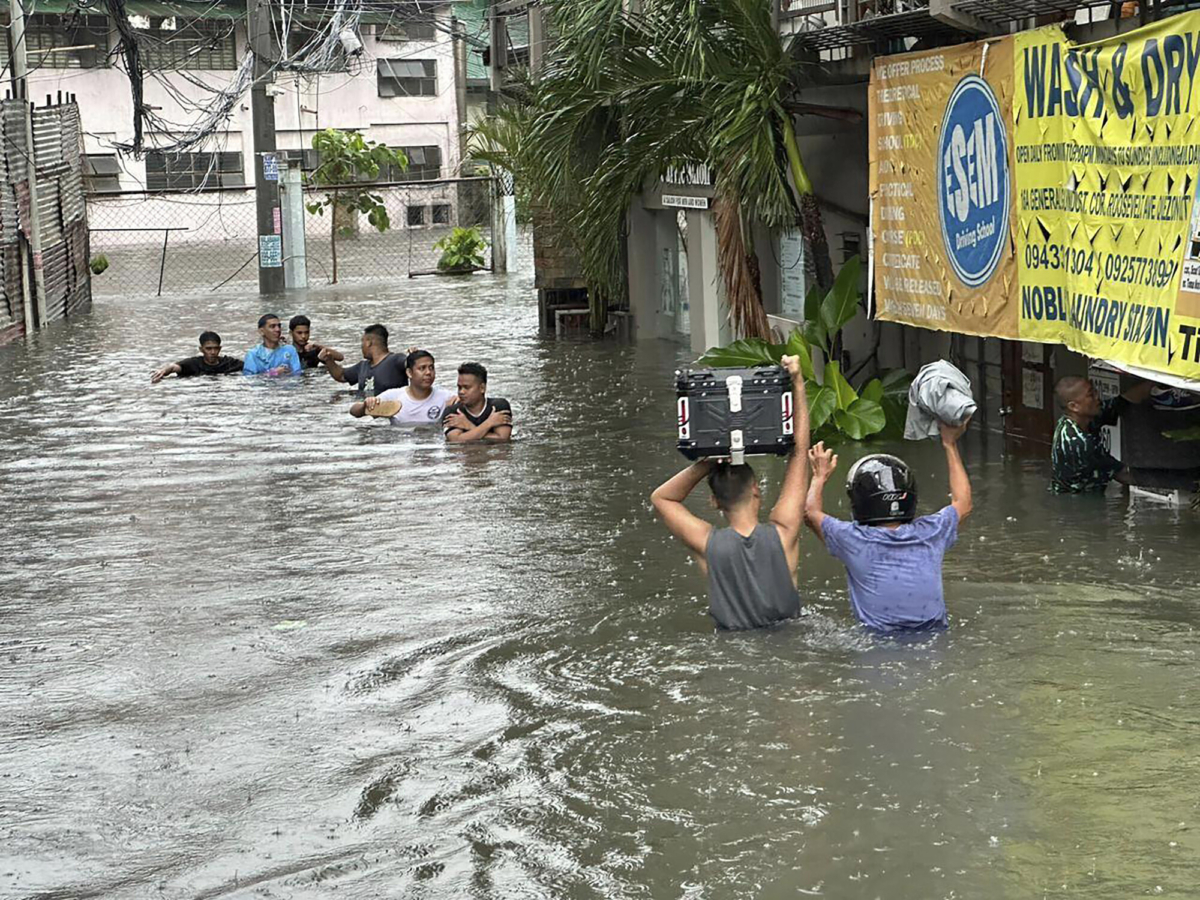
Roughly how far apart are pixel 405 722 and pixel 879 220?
8.68 m

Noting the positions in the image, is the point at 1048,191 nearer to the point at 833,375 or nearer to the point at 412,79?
the point at 833,375

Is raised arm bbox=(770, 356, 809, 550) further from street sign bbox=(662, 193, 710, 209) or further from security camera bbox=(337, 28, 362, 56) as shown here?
security camera bbox=(337, 28, 362, 56)

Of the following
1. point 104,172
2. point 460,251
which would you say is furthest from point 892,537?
point 104,172

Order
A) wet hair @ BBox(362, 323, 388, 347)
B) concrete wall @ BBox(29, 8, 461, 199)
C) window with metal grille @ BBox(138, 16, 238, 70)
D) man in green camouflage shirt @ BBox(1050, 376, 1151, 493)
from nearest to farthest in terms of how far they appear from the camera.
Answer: man in green camouflage shirt @ BBox(1050, 376, 1151, 493)
wet hair @ BBox(362, 323, 388, 347)
concrete wall @ BBox(29, 8, 461, 199)
window with metal grille @ BBox(138, 16, 238, 70)

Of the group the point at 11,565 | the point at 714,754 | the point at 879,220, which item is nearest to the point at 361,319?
the point at 879,220

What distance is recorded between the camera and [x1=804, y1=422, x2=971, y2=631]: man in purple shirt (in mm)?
Answer: 8203

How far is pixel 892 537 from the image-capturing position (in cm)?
819

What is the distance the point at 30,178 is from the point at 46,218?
4.88ft

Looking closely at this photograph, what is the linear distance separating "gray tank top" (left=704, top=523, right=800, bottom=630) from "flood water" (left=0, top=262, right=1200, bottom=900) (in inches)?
6.0

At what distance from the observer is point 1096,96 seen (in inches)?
455

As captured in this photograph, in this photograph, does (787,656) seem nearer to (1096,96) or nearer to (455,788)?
(455,788)

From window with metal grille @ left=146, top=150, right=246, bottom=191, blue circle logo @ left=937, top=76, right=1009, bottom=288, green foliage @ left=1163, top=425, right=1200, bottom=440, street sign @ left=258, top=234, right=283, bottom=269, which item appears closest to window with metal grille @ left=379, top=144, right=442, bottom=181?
window with metal grille @ left=146, top=150, right=246, bottom=191

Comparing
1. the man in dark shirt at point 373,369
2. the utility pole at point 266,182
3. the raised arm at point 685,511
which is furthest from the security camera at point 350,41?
the raised arm at point 685,511

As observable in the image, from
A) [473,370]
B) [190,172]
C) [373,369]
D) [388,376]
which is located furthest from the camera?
[190,172]
